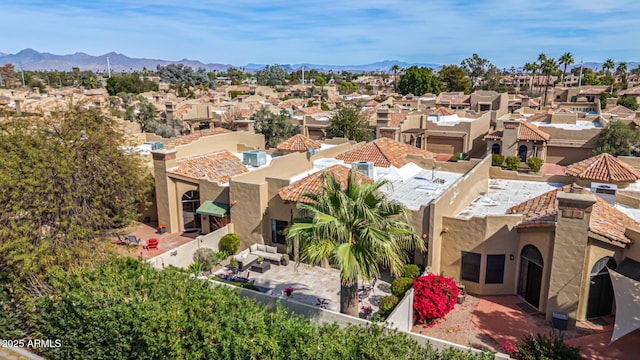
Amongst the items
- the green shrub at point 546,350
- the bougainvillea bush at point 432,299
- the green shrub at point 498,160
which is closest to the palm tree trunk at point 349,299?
the bougainvillea bush at point 432,299

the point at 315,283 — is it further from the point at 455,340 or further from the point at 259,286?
the point at 455,340

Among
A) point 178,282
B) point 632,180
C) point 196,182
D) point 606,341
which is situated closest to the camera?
point 178,282

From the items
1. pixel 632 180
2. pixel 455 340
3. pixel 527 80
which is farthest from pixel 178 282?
pixel 527 80

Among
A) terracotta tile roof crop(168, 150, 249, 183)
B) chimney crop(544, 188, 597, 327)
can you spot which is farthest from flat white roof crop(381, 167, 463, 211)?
terracotta tile roof crop(168, 150, 249, 183)

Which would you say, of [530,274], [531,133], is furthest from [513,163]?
[530,274]

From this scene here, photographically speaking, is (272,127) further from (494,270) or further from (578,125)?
(578,125)

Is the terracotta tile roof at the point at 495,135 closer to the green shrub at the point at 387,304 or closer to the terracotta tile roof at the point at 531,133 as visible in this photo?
the terracotta tile roof at the point at 531,133
